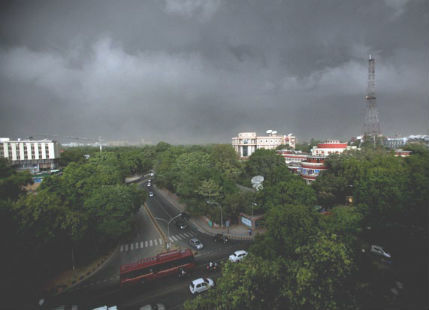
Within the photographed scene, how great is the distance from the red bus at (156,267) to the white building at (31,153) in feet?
232

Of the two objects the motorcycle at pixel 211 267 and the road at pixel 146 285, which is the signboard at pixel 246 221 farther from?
the motorcycle at pixel 211 267

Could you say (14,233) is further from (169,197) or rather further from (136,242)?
(169,197)

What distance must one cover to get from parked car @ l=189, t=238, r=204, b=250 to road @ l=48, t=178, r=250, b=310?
43cm

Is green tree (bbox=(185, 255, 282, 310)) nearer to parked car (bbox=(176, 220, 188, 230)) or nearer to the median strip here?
the median strip

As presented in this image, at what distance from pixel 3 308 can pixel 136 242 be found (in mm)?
12394

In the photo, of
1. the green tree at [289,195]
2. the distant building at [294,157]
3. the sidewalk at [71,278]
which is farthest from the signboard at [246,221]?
the distant building at [294,157]

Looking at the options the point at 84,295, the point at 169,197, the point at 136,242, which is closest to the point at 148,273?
the point at 84,295

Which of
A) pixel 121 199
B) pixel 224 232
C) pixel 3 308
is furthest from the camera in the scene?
pixel 224 232

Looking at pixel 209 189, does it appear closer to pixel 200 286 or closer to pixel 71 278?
pixel 200 286

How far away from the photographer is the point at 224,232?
25.3m

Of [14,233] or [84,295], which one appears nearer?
[14,233]

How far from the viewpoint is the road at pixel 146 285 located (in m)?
14.1

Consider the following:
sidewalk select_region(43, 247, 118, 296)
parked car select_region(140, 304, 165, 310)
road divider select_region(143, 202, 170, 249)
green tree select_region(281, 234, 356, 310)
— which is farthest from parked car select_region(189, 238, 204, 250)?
green tree select_region(281, 234, 356, 310)

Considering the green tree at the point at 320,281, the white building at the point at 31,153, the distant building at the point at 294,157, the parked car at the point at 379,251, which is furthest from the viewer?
the white building at the point at 31,153
